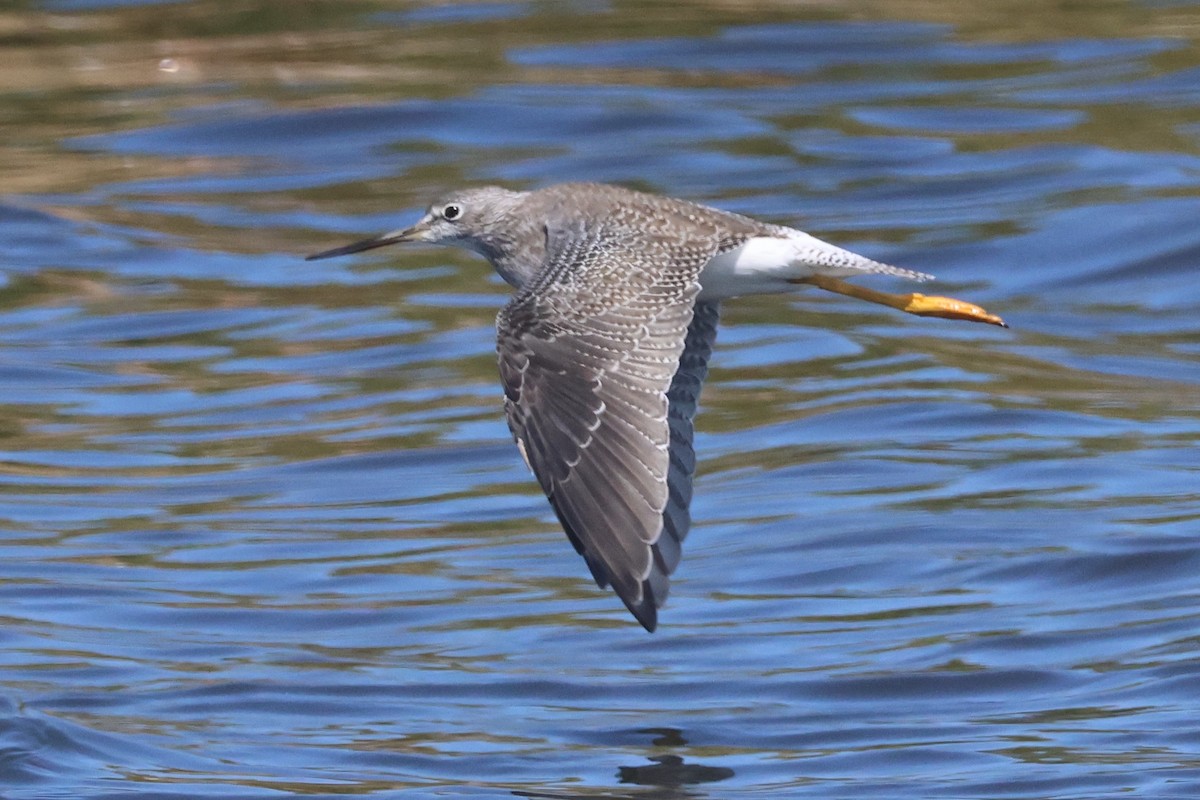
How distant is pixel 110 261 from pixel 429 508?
4788 millimetres

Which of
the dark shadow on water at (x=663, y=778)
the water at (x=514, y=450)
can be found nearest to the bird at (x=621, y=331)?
the dark shadow on water at (x=663, y=778)

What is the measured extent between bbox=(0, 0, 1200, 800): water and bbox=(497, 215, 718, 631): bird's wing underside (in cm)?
126

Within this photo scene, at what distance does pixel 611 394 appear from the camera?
7.22m

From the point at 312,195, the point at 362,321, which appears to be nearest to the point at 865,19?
the point at 312,195

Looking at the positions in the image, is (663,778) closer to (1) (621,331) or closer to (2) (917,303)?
(1) (621,331)

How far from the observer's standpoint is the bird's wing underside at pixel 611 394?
683 cm

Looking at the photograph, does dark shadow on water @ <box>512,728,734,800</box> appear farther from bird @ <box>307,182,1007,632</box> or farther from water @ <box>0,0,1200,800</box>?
bird @ <box>307,182,1007,632</box>

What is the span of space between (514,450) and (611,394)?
4.80 metres

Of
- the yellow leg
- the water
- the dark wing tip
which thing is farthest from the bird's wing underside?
the water

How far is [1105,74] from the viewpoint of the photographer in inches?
665

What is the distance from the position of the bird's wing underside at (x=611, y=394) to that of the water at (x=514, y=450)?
4.12 feet

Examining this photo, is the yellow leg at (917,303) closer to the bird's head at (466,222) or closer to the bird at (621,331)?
the bird at (621,331)

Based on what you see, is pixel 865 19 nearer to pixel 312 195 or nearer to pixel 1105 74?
pixel 1105 74

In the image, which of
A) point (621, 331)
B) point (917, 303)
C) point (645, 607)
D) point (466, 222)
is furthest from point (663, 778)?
point (466, 222)
